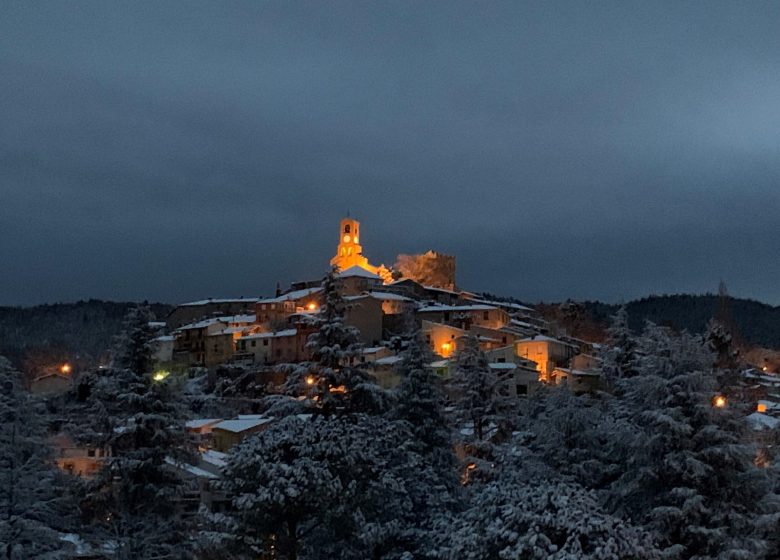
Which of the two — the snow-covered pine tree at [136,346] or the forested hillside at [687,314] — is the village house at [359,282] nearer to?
the forested hillside at [687,314]

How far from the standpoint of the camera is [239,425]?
48156mm

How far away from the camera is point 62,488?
2298 cm

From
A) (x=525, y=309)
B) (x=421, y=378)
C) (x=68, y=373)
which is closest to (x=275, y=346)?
(x=68, y=373)

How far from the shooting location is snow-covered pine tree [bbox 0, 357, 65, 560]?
69.9 feet

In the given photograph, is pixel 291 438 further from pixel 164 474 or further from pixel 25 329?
pixel 25 329

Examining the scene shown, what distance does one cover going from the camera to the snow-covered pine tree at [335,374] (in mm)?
22156

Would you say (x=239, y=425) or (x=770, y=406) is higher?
(x=770, y=406)

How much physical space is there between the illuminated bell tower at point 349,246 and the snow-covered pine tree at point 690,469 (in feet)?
314

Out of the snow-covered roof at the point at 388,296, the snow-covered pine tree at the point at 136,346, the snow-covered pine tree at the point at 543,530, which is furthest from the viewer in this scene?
the snow-covered roof at the point at 388,296

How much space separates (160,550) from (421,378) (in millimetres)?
8603

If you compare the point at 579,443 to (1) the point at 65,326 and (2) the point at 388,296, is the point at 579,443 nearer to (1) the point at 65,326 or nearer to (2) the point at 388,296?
(2) the point at 388,296

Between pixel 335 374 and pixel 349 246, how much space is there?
9794 centimetres

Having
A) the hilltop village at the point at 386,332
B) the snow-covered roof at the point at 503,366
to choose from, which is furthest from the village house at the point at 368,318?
the snow-covered roof at the point at 503,366

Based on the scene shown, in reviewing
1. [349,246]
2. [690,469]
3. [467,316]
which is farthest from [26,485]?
[349,246]
